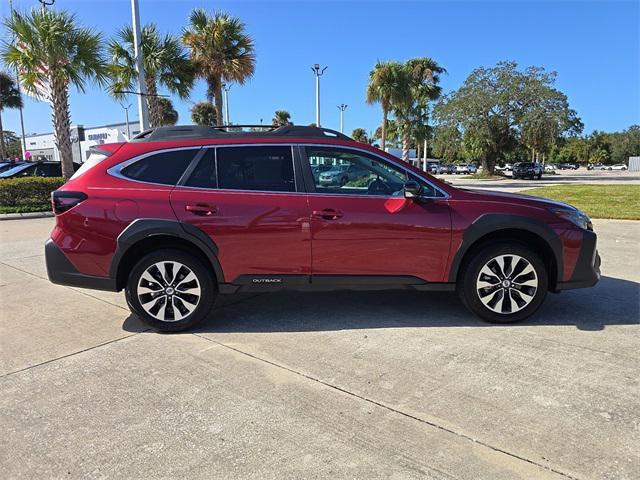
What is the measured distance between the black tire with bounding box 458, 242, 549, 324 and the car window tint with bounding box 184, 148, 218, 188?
2443 millimetres

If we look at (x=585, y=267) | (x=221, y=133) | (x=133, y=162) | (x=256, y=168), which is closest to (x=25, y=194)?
(x=133, y=162)

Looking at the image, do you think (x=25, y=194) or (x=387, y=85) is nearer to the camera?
(x=25, y=194)

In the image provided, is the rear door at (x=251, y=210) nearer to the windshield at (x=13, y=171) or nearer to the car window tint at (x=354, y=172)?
the car window tint at (x=354, y=172)

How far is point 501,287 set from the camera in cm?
430

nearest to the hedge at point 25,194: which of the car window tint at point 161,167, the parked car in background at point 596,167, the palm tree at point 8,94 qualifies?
the car window tint at point 161,167

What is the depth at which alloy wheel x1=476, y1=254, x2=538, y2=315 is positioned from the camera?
427 centimetres

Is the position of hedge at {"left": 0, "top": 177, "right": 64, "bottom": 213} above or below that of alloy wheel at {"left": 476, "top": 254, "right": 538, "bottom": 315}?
above

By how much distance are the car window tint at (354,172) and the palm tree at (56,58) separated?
567 inches

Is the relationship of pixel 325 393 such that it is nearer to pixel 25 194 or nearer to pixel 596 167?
pixel 25 194

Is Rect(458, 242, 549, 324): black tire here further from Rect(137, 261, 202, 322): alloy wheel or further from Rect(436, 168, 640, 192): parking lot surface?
Rect(436, 168, 640, 192): parking lot surface

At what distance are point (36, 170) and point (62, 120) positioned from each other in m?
2.89

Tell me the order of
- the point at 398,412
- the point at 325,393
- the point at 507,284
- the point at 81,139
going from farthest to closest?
the point at 81,139 → the point at 507,284 → the point at 325,393 → the point at 398,412

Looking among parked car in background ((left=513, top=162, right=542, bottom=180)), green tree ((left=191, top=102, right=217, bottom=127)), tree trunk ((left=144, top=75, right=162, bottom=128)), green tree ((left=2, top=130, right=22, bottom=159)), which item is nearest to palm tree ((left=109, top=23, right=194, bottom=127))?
tree trunk ((left=144, top=75, right=162, bottom=128))

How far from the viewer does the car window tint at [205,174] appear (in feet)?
13.8
